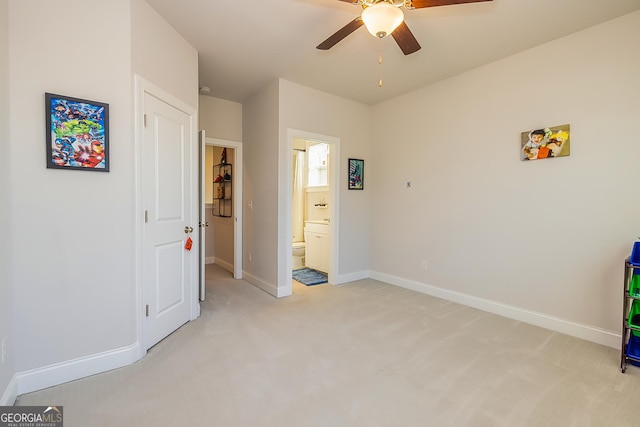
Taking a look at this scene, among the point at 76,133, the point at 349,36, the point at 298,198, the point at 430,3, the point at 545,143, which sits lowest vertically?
the point at 298,198

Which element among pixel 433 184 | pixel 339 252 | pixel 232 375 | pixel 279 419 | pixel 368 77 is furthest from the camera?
pixel 339 252

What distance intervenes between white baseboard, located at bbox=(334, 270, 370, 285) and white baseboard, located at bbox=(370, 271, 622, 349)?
2.02 feet

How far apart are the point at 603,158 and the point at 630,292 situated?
1135 mm

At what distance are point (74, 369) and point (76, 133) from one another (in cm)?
155

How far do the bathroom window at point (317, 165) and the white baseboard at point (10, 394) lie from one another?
4.56 metres

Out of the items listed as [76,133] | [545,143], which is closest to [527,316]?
[545,143]

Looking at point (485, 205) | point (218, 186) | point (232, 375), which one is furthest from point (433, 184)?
point (218, 186)

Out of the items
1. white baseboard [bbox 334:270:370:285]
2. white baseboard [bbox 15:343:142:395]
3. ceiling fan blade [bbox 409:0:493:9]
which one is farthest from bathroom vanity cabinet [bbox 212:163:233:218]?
ceiling fan blade [bbox 409:0:493:9]

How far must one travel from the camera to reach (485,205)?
3203mm

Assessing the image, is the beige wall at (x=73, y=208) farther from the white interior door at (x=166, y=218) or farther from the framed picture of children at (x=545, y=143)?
the framed picture of children at (x=545, y=143)

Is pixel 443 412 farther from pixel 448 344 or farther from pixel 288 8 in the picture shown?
pixel 288 8

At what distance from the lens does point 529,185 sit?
2852 millimetres

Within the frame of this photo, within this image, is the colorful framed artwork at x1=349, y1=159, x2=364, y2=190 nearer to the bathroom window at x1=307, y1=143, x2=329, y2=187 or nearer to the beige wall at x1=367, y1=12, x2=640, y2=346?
the beige wall at x1=367, y1=12, x2=640, y2=346

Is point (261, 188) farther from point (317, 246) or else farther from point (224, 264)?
point (224, 264)
